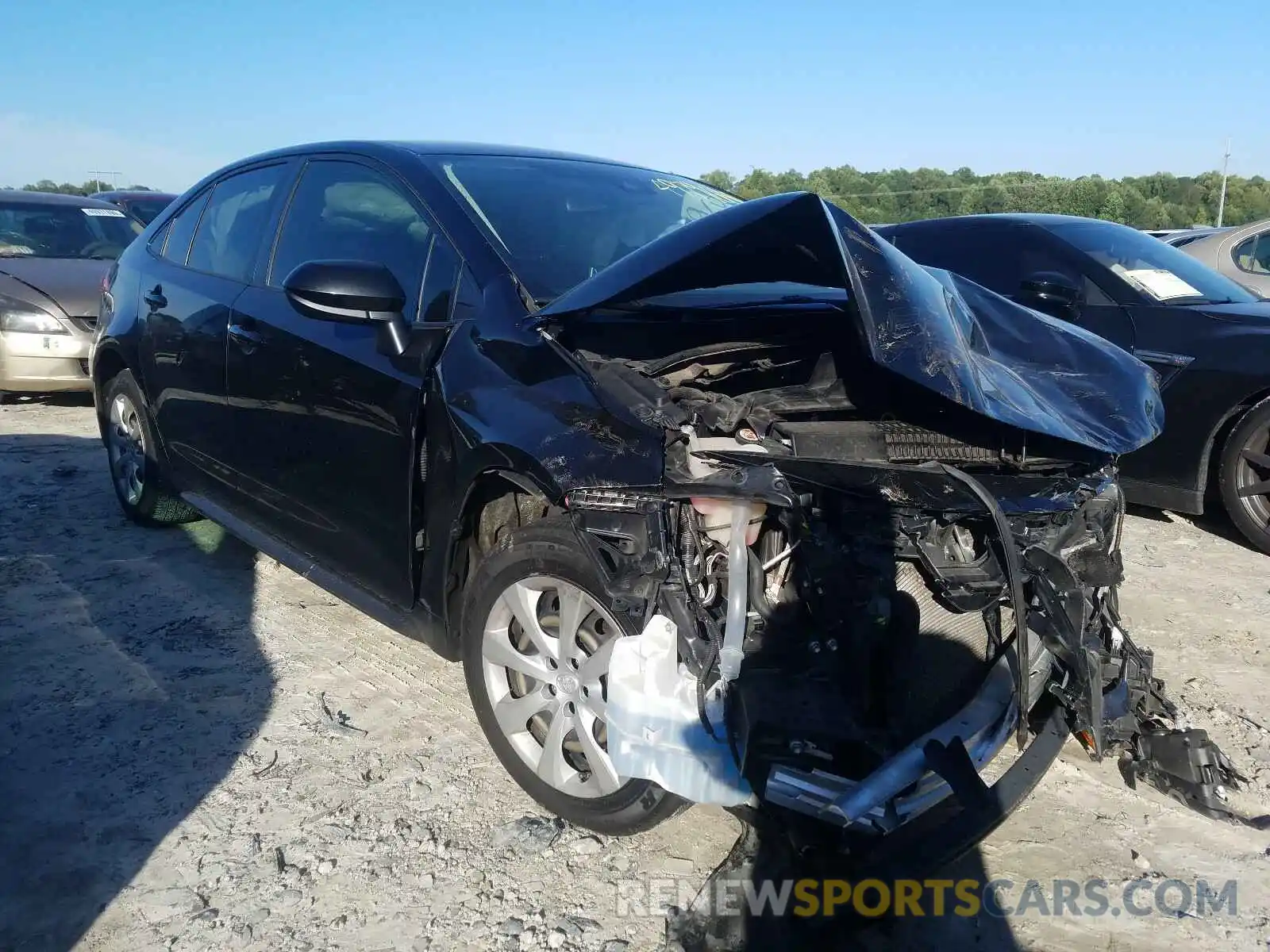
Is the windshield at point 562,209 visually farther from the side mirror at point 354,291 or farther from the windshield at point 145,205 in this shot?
the windshield at point 145,205

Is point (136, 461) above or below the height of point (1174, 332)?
below

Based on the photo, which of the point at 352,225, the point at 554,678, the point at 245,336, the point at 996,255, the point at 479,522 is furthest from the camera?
the point at 996,255

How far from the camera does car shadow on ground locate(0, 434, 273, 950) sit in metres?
2.45

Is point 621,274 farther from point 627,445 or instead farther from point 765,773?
point 765,773

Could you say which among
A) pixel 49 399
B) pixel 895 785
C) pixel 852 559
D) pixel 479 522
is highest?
pixel 852 559

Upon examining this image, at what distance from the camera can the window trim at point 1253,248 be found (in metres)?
6.89

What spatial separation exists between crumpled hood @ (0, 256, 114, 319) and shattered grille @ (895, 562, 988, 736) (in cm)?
736

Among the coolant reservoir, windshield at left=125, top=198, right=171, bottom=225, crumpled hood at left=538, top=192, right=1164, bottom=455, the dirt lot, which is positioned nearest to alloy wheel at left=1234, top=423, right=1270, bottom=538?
the dirt lot

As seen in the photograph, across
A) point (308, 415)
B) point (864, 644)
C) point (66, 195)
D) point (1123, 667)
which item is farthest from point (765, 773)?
point (66, 195)

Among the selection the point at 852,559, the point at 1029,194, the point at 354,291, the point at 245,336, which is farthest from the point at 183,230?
the point at 1029,194

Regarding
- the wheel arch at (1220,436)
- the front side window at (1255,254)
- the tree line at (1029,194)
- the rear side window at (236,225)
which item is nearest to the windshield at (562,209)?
the rear side window at (236,225)

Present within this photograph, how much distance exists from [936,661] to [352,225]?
2368 millimetres

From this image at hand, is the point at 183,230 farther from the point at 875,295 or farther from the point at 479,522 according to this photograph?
the point at 875,295

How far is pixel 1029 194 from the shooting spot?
29.8 metres
